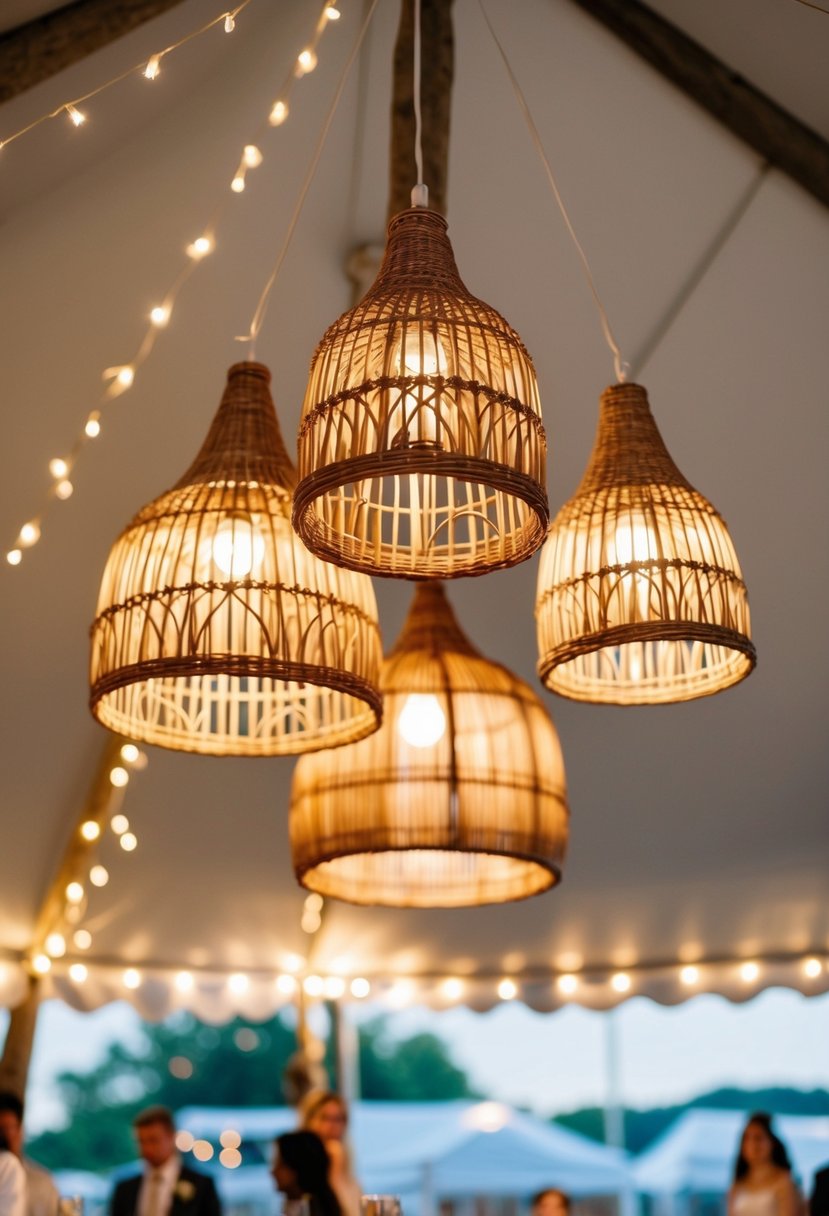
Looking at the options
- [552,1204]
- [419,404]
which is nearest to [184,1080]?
[552,1204]

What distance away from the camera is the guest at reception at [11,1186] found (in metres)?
3.49

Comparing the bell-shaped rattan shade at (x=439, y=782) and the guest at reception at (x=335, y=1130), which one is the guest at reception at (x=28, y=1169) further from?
the bell-shaped rattan shade at (x=439, y=782)

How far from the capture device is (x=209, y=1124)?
12531 millimetres

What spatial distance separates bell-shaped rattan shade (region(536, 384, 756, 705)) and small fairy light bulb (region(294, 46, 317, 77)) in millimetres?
1023

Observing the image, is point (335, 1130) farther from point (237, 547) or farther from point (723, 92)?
point (723, 92)

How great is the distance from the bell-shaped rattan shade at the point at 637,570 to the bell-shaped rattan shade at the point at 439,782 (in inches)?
12.9

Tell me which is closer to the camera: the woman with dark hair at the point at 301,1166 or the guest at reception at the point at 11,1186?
the woman with dark hair at the point at 301,1166

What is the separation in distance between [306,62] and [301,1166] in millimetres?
2531

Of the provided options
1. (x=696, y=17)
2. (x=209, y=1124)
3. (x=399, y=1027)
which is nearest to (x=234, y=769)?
(x=696, y=17)

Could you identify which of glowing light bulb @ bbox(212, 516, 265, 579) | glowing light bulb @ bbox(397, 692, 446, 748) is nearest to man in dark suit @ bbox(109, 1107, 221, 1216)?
glowing light bulb @ bbox(397, 692, 446, 748)

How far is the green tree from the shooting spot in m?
15.6

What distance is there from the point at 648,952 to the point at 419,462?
15.1ft

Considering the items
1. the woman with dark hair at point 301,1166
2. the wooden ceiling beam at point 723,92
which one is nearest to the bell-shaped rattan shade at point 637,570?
the wooden ceiling beam at point 723,92

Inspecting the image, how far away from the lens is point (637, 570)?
8.21 ft
